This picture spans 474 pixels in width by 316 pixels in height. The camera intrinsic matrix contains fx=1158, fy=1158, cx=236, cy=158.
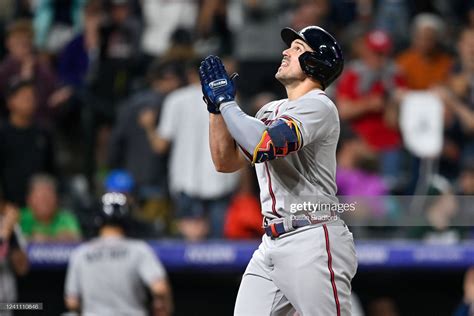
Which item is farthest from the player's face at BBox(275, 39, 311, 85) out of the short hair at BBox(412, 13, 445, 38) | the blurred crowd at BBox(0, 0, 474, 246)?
the short hair at BBox(412, 13, 445, 38)

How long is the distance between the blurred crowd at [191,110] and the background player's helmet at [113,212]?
68 cm

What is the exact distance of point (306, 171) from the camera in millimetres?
5004

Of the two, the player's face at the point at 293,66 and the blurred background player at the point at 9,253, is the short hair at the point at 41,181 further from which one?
the player's face at the point at 293,66

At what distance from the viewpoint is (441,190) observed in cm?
903

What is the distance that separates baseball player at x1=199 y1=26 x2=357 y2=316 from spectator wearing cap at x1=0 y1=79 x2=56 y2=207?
445 centimetres

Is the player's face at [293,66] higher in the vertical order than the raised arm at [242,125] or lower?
higher

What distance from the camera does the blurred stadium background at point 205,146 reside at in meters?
8.84

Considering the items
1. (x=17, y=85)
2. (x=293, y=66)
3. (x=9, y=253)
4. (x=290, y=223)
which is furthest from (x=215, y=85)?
(x=17, y=85)

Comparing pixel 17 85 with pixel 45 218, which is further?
pixel 17 85

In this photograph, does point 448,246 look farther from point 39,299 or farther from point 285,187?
point 285,187

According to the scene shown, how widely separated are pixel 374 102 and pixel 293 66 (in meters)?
4.56

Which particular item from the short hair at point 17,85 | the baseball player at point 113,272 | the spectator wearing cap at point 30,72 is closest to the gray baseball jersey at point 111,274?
the baseball player at point 113,272

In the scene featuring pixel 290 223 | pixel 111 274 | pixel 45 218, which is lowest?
pixel 111 274

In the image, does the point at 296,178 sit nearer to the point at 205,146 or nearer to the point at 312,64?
the point at 312,64
